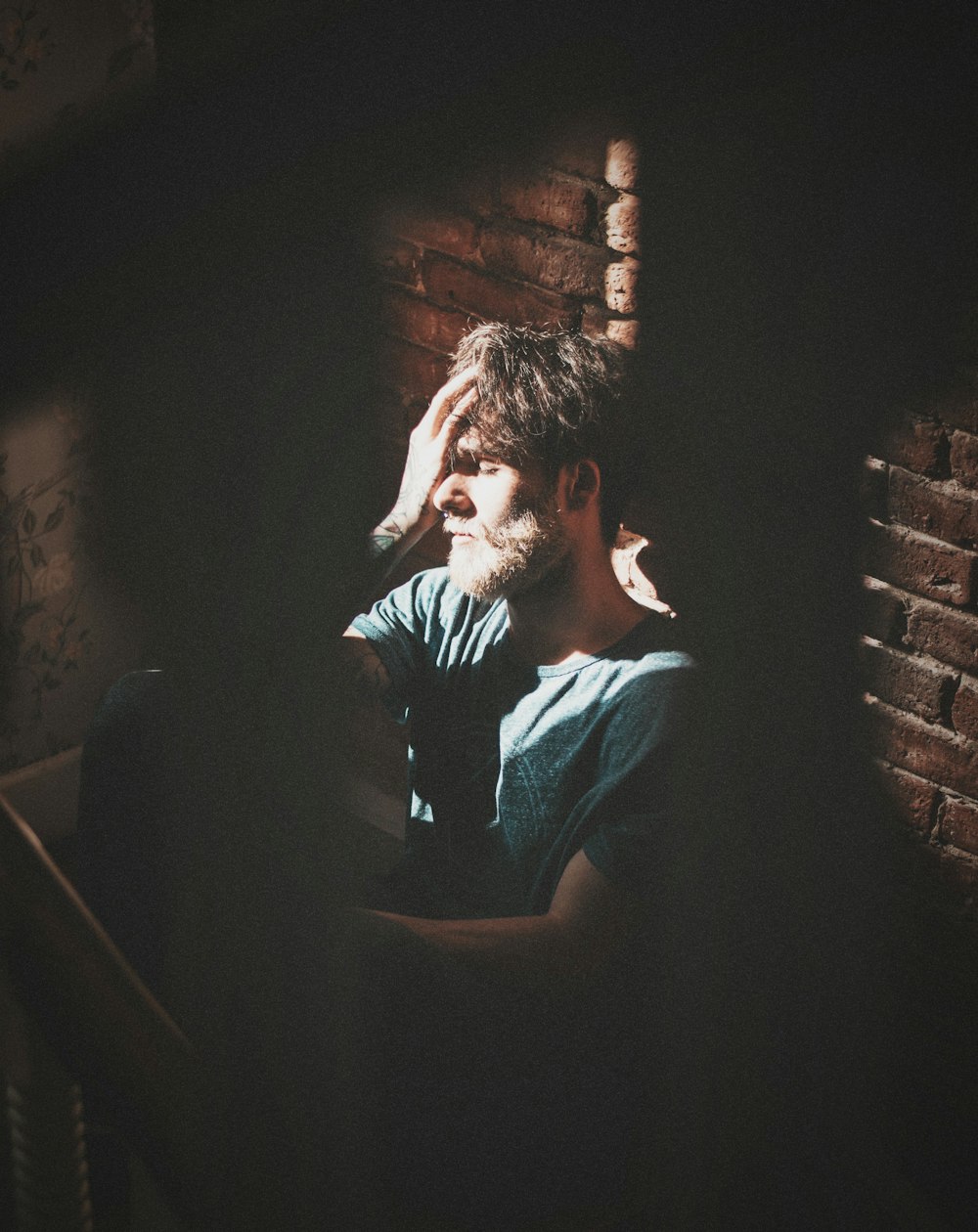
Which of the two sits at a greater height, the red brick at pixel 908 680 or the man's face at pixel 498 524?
the man's face at pixel 498 524

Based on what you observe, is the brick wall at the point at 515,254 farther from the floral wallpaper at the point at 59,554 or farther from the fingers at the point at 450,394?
the floral wallpaper at the point at 59,554

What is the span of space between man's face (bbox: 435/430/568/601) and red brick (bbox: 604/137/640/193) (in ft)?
0.88

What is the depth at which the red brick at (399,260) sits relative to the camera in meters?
1.13

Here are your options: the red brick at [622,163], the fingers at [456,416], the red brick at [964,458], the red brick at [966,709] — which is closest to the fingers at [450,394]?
the fingers at [456,416]

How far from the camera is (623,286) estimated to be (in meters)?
1.04

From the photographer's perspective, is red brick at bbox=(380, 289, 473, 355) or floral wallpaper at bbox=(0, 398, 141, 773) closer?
red brick at bbox=(380, 289, 473, 355)

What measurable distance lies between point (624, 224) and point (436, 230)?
0.65 feet

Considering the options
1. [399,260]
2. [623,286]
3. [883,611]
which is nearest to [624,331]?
[623,286]

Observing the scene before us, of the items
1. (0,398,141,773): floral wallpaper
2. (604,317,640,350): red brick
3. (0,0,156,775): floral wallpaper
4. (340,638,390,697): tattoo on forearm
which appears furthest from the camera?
(0,398,141,773): floral wallpaper

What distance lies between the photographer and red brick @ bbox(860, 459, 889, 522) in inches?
39.9

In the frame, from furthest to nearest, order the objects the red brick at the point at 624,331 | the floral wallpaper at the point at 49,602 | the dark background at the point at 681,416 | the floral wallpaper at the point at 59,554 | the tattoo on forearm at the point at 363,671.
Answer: the floral wallpaper at the point at 49,602 < the floral wallpaper at the point at 59,554 < the tattoo on forearm at the point at 363,671 < the red brick at the point at 624,331 < the dark background at the point at 681,416

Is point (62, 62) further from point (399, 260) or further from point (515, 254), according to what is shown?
point (515, 254)

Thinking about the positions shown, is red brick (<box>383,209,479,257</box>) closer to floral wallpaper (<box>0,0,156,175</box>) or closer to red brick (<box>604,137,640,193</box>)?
red brick (<box>604,137,640,193</box>)

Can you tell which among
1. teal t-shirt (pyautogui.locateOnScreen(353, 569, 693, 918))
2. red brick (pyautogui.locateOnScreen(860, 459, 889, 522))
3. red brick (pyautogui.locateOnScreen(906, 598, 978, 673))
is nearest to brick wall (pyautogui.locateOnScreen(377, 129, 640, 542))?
teal t-shirt (pyautogui.locateOnScreen(353, 569, 693, 918))
